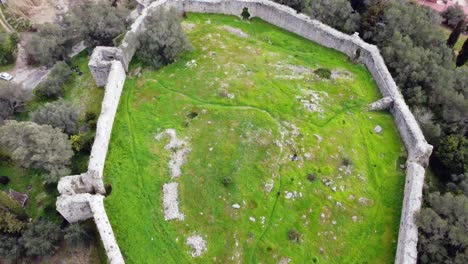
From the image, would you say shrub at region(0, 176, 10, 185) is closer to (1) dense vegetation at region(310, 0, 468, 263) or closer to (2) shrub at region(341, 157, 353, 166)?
(2) shrub at region(341, 157, 353, 166)

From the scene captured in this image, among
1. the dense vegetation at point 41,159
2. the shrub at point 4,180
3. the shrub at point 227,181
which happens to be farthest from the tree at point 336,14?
Answer: the shrub at point 4,180

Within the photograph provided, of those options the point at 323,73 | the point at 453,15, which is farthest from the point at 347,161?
the point at 453,15

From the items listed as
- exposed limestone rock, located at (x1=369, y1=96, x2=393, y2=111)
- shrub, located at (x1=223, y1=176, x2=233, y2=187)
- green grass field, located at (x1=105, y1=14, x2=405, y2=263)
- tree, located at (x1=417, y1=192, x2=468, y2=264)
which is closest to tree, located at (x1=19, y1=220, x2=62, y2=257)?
green grass field, located at (x1=105, y1=14, x2=405, y2=263)

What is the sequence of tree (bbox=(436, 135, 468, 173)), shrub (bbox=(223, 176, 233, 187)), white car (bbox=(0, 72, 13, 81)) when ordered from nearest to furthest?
shrub (bbox=(223, 176, 233, 187))
tree (bbox=(436, 135, 468, 173))
white car (bbox=(0, 72, 13, 81))

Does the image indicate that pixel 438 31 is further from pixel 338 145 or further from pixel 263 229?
pixel 263 229

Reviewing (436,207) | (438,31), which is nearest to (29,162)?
(436,207)

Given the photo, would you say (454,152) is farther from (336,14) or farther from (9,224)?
(9,224)
